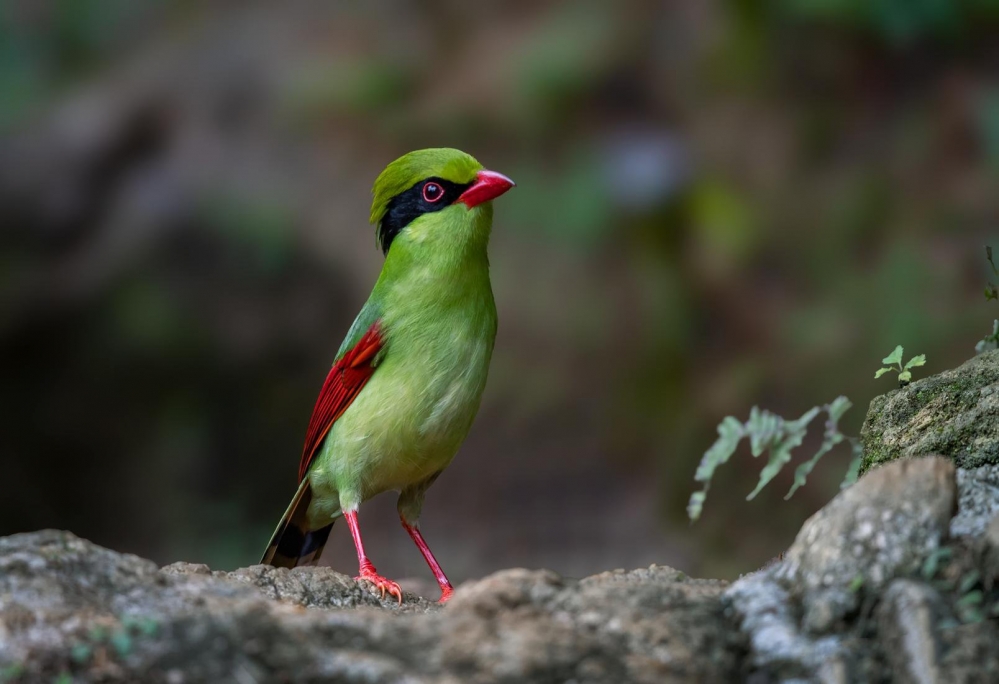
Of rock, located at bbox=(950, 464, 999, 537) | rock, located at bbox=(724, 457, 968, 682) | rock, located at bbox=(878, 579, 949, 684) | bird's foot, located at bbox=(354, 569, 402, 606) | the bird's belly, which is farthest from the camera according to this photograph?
the bird's belly

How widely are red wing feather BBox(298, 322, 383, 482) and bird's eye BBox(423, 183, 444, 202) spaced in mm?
494

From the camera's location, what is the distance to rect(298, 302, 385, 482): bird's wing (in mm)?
3904

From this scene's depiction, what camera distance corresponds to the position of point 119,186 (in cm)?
863

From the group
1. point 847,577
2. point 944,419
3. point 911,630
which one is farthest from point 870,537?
point 944,419

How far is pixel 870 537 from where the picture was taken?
2.03 meters

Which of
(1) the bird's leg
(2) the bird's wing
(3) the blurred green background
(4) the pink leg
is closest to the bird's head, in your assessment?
(2) the bird's wing

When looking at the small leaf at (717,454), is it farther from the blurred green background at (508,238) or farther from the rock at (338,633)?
the blurred green background at (508,238)

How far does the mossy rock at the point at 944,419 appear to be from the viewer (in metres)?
2.53

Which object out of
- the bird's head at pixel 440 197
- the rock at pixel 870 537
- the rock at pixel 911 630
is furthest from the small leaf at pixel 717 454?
the bird's head at pixel 440 197

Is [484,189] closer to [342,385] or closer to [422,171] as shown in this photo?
[422,171]

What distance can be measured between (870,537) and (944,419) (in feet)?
2.68

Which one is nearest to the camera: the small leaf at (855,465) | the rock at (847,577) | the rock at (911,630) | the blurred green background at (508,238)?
the rock at (911,630)

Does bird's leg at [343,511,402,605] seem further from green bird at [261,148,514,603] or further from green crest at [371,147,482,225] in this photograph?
green crest at [371,147,482,225]

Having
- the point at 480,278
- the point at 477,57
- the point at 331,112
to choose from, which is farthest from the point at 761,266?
the point at 480,278
